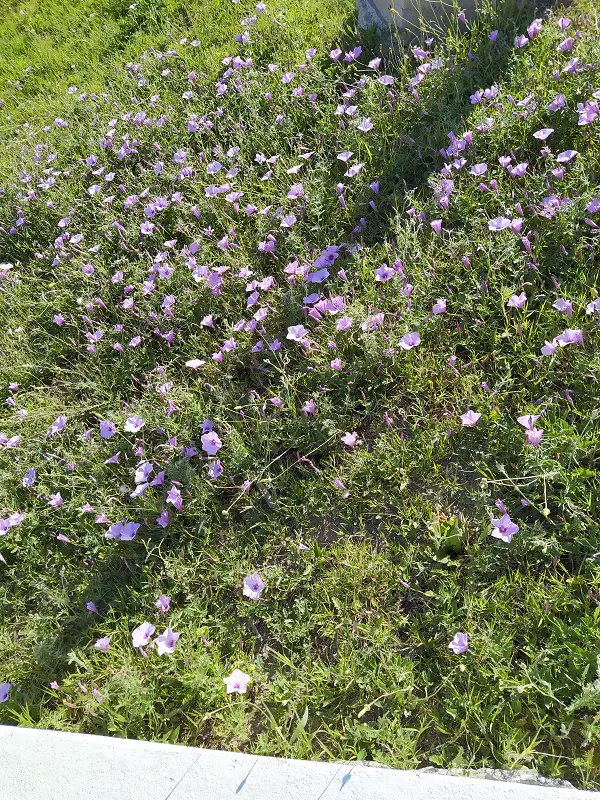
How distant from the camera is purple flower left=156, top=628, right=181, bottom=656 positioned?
2.21 m

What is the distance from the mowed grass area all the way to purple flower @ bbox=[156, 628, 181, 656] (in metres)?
0.01

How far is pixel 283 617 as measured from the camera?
89.2 inches

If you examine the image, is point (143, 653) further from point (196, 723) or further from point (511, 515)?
point (511, 515)

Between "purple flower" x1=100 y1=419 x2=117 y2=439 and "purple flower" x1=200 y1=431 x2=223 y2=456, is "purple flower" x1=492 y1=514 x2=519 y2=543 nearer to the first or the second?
"purple flower" x1=200 y1=431 x2=223 y2=456

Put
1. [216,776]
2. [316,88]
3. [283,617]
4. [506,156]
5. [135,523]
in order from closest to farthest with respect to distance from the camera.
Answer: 1. [216,776]
2. [283,617]
3. [135,523]
4. [506,156]
5. [316,88]

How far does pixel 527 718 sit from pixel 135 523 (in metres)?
1.66

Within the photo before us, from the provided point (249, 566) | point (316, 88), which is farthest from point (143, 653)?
point (316, 88)

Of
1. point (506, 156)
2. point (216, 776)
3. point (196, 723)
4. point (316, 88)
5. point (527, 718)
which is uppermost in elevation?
point (316, 88)

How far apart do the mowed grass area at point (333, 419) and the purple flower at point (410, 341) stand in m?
0.02

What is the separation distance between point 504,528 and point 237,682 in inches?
40.4

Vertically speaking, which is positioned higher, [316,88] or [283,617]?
[316,88]

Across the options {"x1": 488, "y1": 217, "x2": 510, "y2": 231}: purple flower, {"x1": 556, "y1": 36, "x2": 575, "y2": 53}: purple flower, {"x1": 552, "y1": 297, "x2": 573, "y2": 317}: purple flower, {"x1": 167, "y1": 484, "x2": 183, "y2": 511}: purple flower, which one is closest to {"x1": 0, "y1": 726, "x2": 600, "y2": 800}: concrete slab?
{"x1": 167, "y1": 484, "x2": 183, "y2": 511}: purple flower

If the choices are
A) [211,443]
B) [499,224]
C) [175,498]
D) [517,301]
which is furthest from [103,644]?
[499,224]

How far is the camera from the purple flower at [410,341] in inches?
100.0
